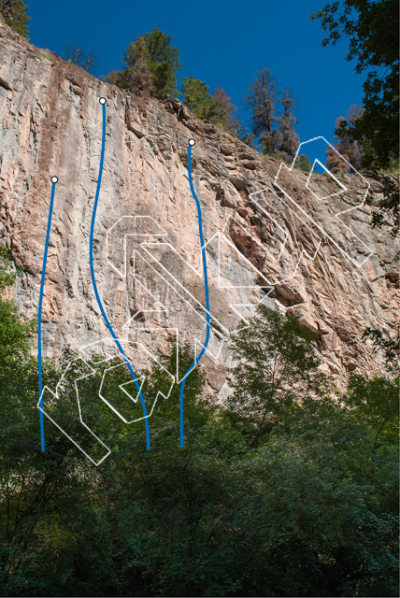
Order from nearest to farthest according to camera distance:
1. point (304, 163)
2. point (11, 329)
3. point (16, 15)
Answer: point (11, 329) → point (16, 15) → point (304, 163)

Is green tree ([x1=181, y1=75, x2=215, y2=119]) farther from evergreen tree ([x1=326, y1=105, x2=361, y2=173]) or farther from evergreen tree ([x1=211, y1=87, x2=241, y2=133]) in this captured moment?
evergreen tree ([x1=326, y1=105, x2=361, y2=173])

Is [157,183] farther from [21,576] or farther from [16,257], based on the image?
[21,576]

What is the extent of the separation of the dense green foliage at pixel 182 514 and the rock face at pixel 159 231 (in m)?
8.15

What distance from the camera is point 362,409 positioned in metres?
13.7

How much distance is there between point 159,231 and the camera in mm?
20766

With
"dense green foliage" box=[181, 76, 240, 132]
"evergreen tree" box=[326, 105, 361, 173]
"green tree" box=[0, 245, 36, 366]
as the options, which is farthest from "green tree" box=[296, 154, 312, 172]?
"green tree" box=[0, 245, 36, 366]

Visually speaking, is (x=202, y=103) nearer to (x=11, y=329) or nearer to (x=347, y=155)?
(x=347, y=155)

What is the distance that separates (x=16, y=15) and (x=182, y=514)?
30.5m

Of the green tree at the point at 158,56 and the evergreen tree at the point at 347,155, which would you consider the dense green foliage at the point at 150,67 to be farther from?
the evergreen tree at the point at 347,155

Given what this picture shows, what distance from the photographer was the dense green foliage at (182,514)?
276 inches

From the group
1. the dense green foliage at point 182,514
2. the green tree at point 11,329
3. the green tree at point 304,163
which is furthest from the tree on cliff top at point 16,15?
the dense green foliage at point 182,514

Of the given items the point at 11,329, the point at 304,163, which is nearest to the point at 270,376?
the point at 11,329

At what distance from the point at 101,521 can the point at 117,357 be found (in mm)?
8116

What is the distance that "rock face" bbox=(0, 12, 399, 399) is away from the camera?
57.2 feet
